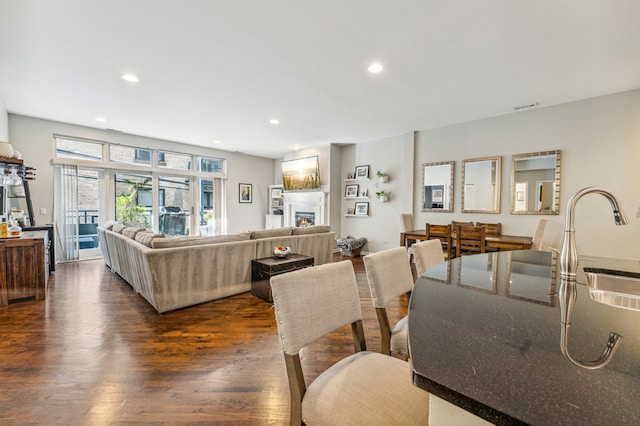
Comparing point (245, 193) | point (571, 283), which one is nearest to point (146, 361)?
point (571, 283)

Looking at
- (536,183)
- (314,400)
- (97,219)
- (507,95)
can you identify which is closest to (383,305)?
(314,400)

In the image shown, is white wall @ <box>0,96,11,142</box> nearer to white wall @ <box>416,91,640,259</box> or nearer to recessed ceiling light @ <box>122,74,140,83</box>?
recessed ceiling light @ <box>122,74,140,83</box>

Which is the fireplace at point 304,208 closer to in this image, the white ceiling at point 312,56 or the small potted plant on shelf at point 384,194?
the small potted plant on shelf at point 384,194

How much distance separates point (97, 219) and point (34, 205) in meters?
0.96

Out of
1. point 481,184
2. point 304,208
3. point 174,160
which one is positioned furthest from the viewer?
point 304,208

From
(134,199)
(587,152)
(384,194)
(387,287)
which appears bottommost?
(387,287)

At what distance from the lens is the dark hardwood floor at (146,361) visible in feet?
5.36

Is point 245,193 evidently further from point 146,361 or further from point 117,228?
point 146,361

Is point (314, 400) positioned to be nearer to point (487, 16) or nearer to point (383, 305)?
point (383, 305)

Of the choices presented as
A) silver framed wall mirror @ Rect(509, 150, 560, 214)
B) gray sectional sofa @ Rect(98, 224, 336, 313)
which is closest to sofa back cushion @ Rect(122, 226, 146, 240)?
gray sectional sofa @ Rect(98, 224, 336, 313)

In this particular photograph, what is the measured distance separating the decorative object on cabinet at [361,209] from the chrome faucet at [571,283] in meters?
5.21

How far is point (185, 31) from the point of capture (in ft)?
8.15

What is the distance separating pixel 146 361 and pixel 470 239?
3.82 m

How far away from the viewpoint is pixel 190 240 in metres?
3.22
